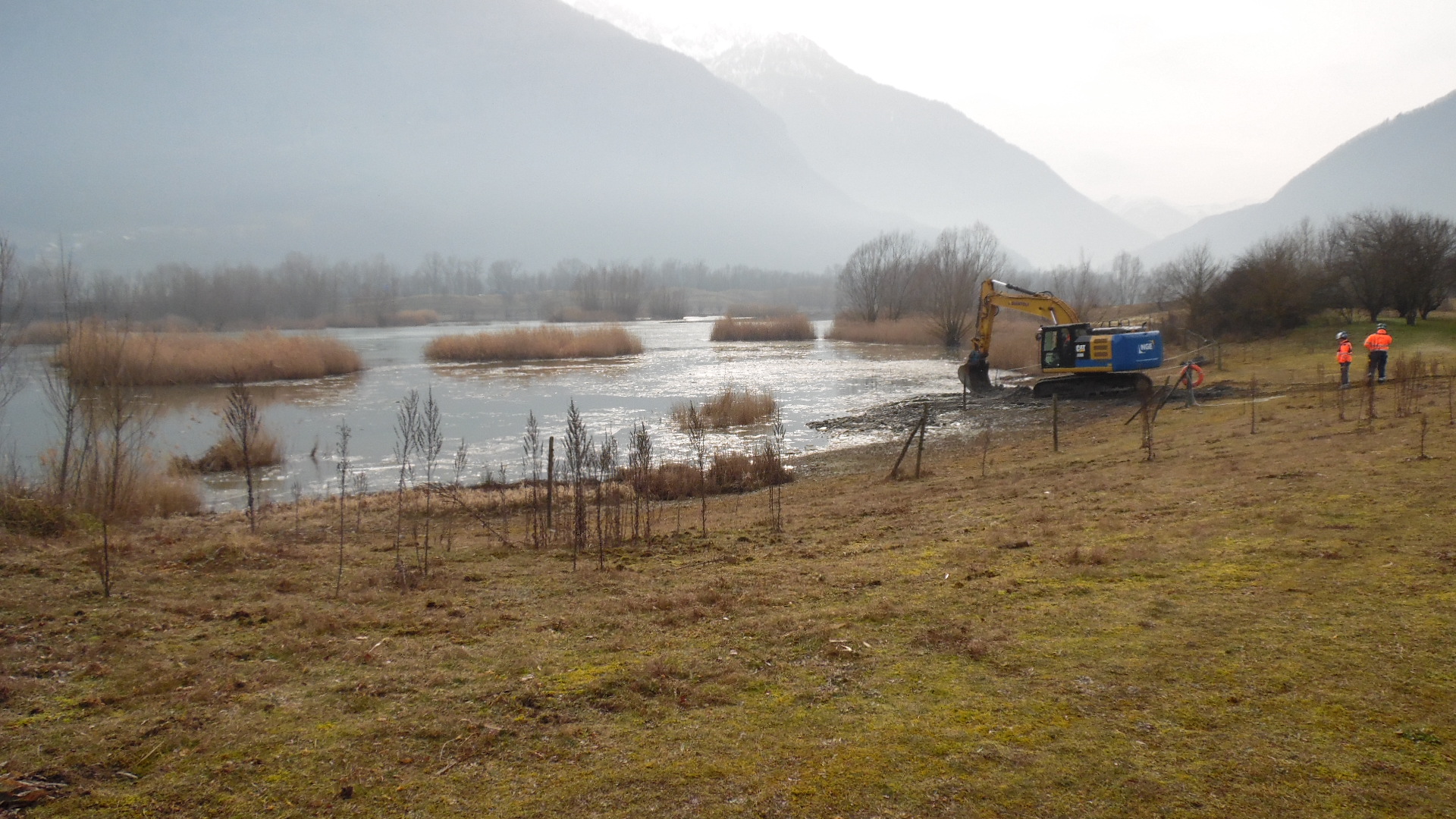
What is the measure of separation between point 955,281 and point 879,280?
13.1 m

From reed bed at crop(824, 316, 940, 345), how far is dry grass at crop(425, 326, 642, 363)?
19.1 metres

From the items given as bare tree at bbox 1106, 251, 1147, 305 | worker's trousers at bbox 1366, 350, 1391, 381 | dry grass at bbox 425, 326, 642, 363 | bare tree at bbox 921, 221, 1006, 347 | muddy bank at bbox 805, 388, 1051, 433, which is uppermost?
bare tree at bbox 1106, 251, 1147, 305

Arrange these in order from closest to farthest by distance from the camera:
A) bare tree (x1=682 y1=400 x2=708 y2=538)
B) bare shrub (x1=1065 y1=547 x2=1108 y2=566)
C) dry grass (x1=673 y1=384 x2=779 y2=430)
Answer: bare shrub (x1=1065 y1=547 x2=1108 y2=566)
bare tree (x1=682 y1=400 x2=708 y2=538)
dry grass (x1=673 y1=384 x2=779 y2=430)

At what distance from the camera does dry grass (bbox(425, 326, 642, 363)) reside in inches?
1884

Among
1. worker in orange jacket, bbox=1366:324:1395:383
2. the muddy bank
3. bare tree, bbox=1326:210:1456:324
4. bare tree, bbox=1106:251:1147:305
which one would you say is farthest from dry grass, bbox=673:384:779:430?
bare tree, bbox=1106:251:1147:305

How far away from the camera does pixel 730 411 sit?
84.8ft

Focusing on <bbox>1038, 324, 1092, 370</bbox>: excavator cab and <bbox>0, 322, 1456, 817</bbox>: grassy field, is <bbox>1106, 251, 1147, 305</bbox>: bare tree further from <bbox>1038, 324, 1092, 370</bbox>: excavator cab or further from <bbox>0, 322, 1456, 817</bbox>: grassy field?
<bbox>0, 322, 1456, 817</bbox>: grassy field

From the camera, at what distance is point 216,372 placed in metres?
36.6

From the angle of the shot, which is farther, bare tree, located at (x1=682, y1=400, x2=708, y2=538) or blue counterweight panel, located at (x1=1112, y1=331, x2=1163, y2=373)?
blue counterweight panel, located at (x1=1112, y1=331, x2=1163, y2=373)

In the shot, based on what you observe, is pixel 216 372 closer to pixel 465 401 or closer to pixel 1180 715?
pixel 465 401

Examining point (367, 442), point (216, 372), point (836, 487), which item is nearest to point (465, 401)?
point (367, 442)

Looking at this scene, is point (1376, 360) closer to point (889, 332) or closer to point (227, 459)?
point (227, 459)

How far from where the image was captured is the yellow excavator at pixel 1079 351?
24938mm

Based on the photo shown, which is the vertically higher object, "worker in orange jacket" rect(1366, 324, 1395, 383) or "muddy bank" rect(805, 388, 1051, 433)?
"worker in orange jacket" rect(1366, 324, 1395, 383)
